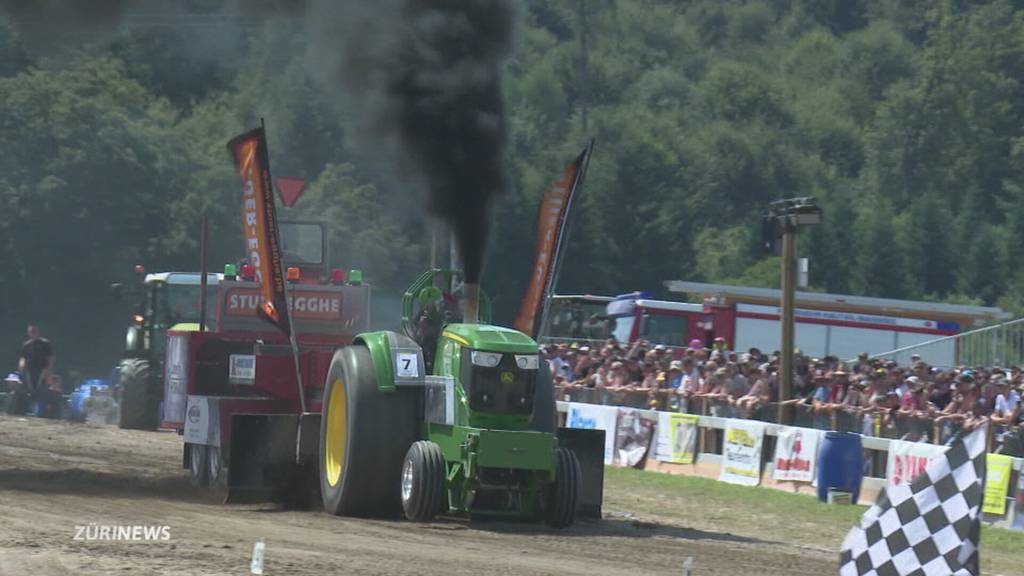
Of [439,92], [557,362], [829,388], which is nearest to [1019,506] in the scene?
[829,388]

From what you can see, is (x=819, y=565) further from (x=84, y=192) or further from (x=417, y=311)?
(x=84, y=192)

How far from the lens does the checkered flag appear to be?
638 cm

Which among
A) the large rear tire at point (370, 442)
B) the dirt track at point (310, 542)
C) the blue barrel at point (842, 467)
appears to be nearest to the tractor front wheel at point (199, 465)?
the dirt track at point (310, 542)

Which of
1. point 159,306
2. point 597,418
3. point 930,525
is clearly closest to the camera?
point 930,525

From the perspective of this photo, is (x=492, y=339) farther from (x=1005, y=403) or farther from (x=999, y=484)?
(x=1005, y=403)

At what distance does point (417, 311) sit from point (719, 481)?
611cm

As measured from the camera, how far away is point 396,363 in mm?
11797

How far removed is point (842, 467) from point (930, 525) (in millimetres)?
9074

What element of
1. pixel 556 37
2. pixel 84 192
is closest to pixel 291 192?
pixel 84 192

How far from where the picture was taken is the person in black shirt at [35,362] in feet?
82.8

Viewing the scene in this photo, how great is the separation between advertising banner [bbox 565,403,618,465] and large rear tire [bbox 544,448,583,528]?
758 centimetres

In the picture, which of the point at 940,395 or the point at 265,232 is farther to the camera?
the point at 940,395

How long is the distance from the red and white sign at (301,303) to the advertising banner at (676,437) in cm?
453

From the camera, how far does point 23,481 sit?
13.5 meters
